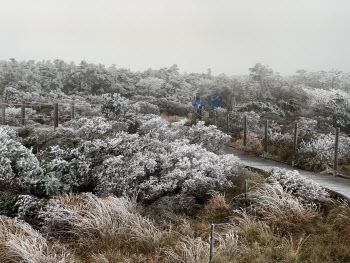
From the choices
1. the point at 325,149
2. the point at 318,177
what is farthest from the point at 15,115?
the point at 318,177

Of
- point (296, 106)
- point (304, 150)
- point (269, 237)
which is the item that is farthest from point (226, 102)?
point (269, 237)

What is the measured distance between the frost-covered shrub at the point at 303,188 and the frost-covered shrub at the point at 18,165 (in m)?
4.67

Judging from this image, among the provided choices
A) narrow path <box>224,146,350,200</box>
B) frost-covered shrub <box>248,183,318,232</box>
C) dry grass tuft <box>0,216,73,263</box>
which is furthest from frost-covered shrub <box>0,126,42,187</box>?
narrow path <box>224,146,350,200</box>

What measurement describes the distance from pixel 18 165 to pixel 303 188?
18.2 ft

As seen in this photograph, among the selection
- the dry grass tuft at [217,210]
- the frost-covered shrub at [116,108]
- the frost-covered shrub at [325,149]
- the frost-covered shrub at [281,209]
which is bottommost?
the dry grass tuft at [217,210]

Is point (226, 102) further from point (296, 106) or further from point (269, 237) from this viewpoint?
point (269, 237)

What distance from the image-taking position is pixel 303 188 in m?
6.89

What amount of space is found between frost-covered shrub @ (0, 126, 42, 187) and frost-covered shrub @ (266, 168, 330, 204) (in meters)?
4.67

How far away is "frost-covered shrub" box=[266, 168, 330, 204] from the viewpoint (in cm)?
678

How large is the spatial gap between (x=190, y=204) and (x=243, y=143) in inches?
250

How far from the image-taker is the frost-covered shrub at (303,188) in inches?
267

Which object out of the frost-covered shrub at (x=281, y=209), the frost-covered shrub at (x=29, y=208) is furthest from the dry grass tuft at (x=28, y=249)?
the frost-covered shrub at (x=281, y=209)

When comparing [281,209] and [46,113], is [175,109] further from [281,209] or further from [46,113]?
[281,209]

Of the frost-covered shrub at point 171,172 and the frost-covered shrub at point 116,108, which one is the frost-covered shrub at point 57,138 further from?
the frost-covered shrub at point 116,108
